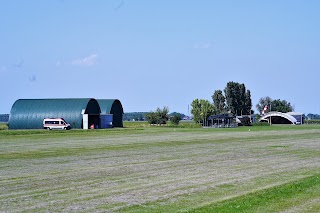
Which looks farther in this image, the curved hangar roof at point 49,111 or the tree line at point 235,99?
the tree line at point 235,99

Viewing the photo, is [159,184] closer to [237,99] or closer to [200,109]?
[200,109]

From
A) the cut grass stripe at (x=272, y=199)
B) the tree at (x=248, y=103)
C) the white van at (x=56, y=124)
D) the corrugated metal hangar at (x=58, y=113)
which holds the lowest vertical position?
the cut grass stripe at (x=272, y=199)

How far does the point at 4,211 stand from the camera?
1368 cm

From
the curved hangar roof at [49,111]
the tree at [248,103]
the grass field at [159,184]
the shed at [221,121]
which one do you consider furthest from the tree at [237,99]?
the grass field at [159,184]

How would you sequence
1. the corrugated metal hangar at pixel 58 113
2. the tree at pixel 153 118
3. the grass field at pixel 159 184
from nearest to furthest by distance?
the grass field at pixel 159 184, the corrugated metal hangar at pixel 58 113, the tree at pixel 153 118

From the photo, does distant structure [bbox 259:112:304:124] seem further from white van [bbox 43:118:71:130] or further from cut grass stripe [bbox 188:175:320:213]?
cut grass stripe [bbox 188:175:320:213]

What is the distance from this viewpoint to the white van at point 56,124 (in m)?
95.4

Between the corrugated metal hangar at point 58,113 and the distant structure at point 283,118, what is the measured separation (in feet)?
201

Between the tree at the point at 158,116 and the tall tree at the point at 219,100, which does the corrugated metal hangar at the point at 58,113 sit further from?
the tall tree at the point at 219,100

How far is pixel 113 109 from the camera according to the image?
115 meters

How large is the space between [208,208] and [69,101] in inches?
3644

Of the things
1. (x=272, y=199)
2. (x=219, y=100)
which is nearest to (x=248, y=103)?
(x=219, y=100)

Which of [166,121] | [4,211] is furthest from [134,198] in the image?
[166,121]

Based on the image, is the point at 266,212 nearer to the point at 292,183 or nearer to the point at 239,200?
the point at 239,200
